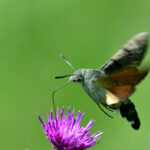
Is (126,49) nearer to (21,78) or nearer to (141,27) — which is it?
(21,78)

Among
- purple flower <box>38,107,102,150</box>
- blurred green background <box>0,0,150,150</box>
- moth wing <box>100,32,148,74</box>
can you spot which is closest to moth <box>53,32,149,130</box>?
moth wing <box>100,32,148,74</box>

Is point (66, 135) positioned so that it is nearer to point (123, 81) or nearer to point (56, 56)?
point (123, 81)

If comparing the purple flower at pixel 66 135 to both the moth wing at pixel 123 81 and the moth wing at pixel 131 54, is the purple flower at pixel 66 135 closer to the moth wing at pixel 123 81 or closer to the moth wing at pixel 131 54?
the moth wing at pixel 123 81

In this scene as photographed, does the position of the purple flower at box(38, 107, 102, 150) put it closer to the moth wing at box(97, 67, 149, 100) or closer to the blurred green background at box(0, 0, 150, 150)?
the moth wing at box(97, 67, 149, 100)

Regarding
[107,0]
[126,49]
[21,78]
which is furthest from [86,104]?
[126,49]

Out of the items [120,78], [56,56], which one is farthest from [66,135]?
[56,56]

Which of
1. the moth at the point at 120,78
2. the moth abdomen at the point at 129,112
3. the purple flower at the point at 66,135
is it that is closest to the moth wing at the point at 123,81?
the moth at the point at 120,78
